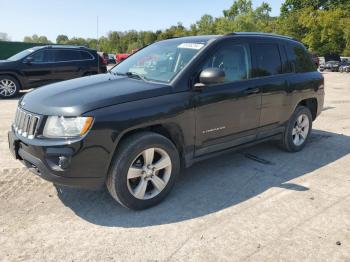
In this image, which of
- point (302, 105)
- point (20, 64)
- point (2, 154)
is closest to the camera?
point (2, 154)

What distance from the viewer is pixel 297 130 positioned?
5.78 m

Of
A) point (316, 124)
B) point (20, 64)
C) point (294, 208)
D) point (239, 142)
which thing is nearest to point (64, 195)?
point (239, 142)

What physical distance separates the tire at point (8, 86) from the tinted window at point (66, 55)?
1501 millimetres

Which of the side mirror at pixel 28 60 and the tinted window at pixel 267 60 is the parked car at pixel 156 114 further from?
the side mirror at pixel 28 60

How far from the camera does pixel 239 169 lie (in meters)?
4.99

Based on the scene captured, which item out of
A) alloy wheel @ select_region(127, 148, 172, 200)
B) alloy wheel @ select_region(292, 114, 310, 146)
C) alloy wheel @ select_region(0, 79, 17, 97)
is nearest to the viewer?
alloy wheel @ select_region(127, 148, 172, 200)

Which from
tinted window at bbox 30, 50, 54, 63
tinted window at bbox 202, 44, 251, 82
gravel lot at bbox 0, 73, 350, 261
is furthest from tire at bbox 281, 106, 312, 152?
tinted window at bbox 30, 50, 54, 63

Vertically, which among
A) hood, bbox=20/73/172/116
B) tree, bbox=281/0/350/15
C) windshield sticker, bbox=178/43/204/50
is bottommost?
hood, bbox=20/73/172/116

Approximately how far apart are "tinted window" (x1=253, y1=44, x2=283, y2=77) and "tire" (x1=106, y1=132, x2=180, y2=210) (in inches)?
72.1

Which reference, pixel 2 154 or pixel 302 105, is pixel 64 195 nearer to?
pixel 2 154

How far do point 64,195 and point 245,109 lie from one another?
2.45 meters

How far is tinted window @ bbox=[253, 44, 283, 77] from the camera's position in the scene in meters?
4.84

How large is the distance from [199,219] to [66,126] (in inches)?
62.3

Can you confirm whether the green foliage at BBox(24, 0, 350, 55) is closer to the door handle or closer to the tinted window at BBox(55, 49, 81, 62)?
the tinted window at BBox(55, 49, 81, 62)
